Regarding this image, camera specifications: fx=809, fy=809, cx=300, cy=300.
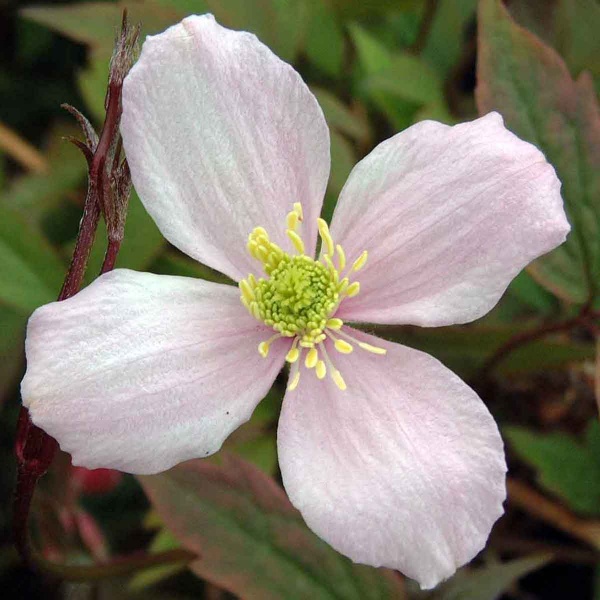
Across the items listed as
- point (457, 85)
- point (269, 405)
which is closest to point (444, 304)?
point (269, 405)

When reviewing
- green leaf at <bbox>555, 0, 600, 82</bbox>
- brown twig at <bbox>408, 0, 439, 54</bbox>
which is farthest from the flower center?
brown twig at <bbox>408, 0, 439, 54</bbox>

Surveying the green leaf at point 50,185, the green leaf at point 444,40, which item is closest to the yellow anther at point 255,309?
the green leaf at point 50,185

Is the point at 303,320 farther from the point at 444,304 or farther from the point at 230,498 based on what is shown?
the point at 230,498

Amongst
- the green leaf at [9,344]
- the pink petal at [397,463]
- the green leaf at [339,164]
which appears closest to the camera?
the pink petal at [397,463]

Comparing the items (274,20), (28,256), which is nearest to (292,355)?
(28,256)

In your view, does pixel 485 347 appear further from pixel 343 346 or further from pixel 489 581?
pixel 343 346

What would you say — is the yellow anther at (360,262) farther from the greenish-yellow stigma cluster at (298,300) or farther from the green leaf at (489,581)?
the green leaf at (489,581)

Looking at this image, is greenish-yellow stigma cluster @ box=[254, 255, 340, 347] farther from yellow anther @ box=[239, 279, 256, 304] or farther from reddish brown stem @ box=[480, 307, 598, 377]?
reddish brown stem @ box=[480, 307, 598, 377]
